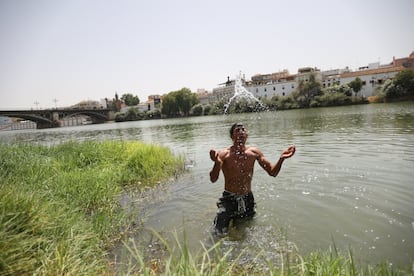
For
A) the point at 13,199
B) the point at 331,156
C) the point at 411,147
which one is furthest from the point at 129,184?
the point at 411,147

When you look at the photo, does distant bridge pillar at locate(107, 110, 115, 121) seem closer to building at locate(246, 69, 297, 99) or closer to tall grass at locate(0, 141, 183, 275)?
building at locate(246, 69, 297, 99)

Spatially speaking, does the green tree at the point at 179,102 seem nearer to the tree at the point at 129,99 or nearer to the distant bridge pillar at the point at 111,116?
the distant bridge pillar at the point at 111,116

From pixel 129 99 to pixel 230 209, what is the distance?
176052 mm

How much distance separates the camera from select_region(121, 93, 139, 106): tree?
172 meters

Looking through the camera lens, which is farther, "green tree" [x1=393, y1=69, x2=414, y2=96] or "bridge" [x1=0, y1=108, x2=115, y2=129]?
"bridge" [x1=0, y1=108, x2=115, y2=129]

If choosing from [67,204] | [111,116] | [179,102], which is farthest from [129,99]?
[67,204]

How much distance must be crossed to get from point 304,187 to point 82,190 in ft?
17.7

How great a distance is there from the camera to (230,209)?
533 centimetres

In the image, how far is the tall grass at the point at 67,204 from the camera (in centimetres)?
299

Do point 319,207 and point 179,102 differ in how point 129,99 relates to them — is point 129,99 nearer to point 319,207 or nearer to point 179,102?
point 179,102

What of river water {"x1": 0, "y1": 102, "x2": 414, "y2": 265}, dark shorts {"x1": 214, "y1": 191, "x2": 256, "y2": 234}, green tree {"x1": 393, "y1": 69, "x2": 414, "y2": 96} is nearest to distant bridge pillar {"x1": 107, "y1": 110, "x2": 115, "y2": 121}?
green tree {"x1": 393, "y1": 69, "x2": 414, "y2": 96}

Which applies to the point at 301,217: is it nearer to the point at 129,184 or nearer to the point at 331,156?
the point at 129,184

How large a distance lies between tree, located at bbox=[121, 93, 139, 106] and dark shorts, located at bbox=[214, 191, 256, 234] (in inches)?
6841

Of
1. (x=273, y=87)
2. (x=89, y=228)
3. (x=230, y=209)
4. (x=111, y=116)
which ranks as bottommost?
(x=230, y=209)
